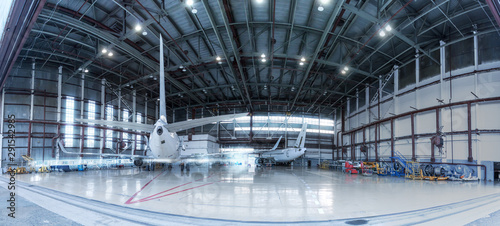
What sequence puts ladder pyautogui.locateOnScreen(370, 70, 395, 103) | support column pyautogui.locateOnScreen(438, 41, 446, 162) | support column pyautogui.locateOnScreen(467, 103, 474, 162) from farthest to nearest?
ladder pyautogui.locateOnScreen(370, 70, 395, 103), support column pyautogui.locateOnScreen(438, 41, 446, 162), support column pyautogui.locateOnScreen(467, 103, 474, 162)

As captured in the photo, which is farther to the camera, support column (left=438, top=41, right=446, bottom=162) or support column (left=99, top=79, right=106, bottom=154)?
support column (left=99, top=79, right=106, bottom=154)

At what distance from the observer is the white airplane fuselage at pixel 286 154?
36750 mm

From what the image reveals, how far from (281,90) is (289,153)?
975 centimetres

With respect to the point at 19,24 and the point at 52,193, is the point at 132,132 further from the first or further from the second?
the point at 19,24

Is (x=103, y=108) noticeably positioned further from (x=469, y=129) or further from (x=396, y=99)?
(x=469, y=129)

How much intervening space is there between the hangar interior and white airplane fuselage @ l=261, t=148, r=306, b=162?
827 centimetres

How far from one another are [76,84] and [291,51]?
26895 millimetres

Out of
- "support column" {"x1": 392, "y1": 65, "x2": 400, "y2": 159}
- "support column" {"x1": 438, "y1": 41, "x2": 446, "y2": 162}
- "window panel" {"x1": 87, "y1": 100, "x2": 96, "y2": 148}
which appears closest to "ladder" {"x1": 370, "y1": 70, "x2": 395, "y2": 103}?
"support column" {"x1": 392, "y1": 65, "x2": 400, "y2": 159}

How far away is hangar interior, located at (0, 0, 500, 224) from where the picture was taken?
888cm

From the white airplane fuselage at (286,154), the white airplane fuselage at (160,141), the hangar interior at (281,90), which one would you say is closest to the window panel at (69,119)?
the hangar interior at (281,90)

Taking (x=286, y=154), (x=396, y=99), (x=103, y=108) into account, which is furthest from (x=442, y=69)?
(x=103, y=108)

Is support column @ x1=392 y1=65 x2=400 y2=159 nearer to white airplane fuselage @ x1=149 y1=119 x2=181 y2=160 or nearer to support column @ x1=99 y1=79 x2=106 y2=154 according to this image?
white airplane fuselage @ x1=149 y1=119 x2=181 y2=160

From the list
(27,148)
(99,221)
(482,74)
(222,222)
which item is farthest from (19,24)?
(27,148)

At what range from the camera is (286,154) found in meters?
38.2
